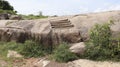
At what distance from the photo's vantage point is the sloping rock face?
9102 millimetres

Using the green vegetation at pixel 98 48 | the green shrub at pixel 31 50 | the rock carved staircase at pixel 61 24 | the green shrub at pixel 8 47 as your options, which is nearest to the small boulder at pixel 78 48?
the green vegetation at pixel 98 48

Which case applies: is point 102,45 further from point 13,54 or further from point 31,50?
point 13,54

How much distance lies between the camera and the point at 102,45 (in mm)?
8266

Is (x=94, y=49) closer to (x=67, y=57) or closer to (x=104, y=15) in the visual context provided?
(x=67, y=57)

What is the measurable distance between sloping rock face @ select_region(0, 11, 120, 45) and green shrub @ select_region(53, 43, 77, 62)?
0.83 metres

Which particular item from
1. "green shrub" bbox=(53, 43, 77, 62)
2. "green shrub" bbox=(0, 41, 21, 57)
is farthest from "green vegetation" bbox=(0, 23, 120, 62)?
"green shrub" bbox=(0, 41, 21, 57)

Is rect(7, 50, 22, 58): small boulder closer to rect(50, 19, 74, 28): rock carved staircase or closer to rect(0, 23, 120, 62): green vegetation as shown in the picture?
rect(0, 23, 120, 62): green vegetation

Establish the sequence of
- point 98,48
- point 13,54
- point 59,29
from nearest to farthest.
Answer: point 98,48 < point 13,54 < point 59,29

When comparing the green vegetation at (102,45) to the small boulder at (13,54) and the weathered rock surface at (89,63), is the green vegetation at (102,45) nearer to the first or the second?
the weathered rock surface at (89,63)

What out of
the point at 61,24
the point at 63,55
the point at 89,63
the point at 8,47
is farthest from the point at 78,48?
the point at 8,47

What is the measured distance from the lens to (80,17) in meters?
9.81

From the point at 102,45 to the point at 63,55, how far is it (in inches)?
47.3

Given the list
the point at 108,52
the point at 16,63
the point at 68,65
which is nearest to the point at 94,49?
the point at 108,52

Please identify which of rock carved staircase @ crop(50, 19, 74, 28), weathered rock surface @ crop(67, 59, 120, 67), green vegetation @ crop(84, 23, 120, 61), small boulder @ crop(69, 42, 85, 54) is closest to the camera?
weathered rock surface @ crop(67, 59, 120, 67)
